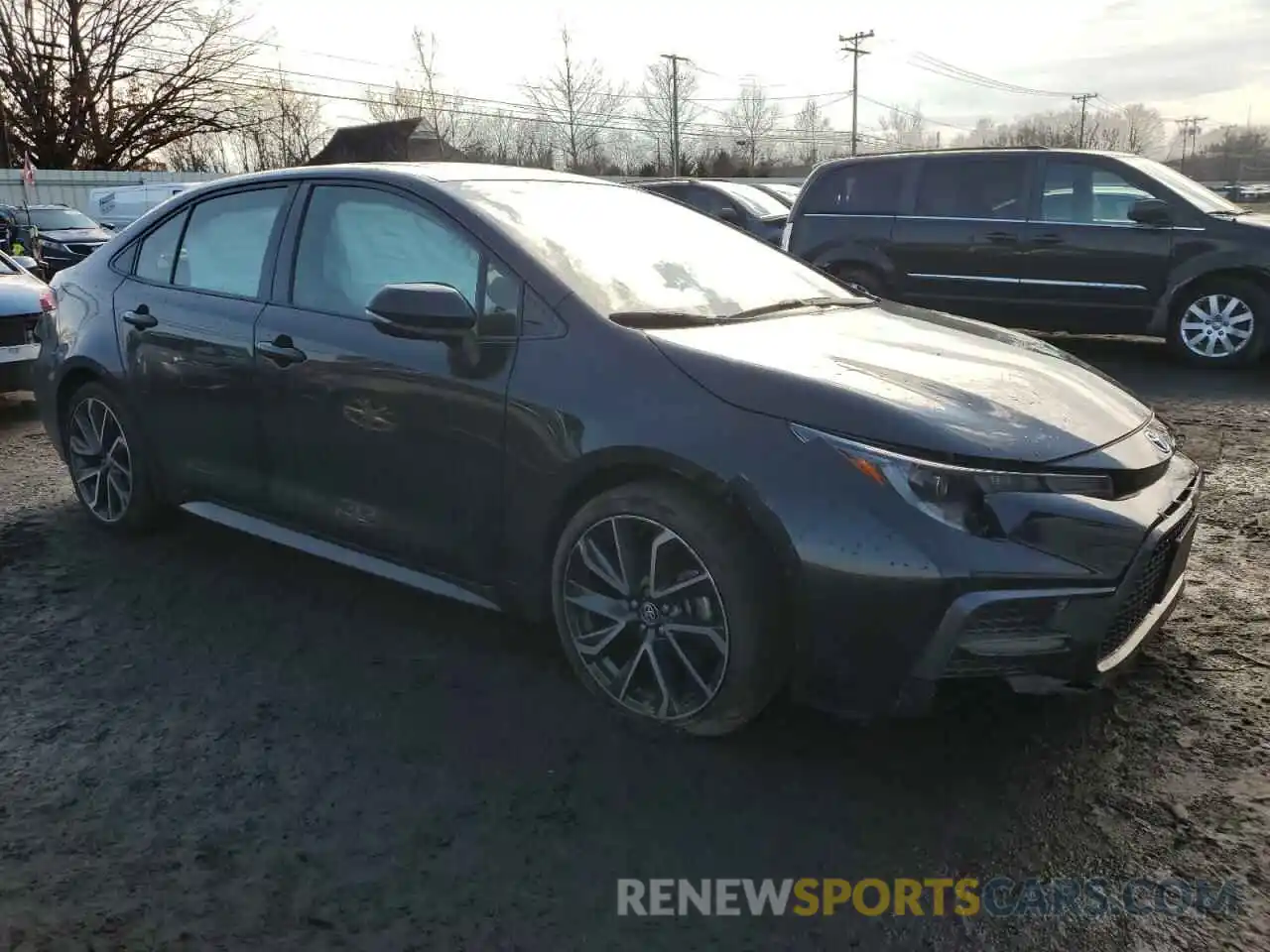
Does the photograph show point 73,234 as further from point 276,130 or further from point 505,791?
point 276,130

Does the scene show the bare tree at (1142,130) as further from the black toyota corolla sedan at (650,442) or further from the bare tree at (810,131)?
the black toyota corolla sedan at (650,442)

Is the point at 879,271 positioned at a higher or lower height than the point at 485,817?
higher

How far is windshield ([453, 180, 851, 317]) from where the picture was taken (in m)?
3.26

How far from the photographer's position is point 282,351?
369 cm

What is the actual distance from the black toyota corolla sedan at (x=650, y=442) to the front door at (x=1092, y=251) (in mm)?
5637

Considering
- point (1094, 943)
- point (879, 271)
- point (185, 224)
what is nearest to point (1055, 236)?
point (879, 271)

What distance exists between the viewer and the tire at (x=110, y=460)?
445cm

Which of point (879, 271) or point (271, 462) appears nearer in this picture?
point (271, 462)

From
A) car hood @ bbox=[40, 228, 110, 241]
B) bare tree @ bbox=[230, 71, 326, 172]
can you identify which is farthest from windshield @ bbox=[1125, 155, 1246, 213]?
bare tree @ bbox=[230, 71, 326, 172]

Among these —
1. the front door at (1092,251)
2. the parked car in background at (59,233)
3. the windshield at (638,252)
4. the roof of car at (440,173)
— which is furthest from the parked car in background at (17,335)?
the parked car in background at (59,233)

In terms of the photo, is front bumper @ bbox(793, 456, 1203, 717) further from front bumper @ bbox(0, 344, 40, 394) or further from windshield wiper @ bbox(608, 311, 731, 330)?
front bumper @ bbox(0, 344, 40, 394)

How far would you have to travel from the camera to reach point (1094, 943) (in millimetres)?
2127

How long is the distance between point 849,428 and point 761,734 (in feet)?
3.00

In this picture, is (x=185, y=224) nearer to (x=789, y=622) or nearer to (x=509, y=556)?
(x=509, y=556)
